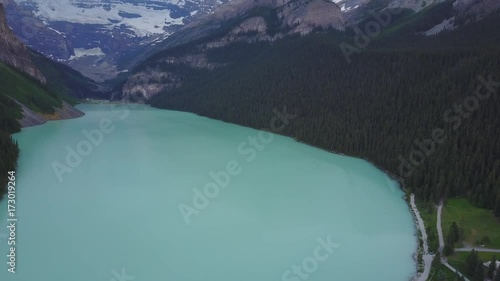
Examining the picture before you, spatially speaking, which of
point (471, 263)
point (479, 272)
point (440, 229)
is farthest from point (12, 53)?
point (479, 272)

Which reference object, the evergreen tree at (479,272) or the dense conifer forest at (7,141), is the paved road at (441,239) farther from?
the dense conifer forest at (7,141)

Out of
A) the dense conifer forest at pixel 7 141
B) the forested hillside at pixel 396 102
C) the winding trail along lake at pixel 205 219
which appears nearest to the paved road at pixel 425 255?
the winding trail along lake at pixel 205 219

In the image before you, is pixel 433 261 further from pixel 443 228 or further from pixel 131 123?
pixel 131 123

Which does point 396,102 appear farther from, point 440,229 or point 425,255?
point 425,255

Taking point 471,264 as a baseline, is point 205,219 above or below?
below

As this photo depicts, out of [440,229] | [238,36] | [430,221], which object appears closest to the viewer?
[440,229]

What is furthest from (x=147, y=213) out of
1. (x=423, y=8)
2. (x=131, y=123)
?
(x=423, y=8)

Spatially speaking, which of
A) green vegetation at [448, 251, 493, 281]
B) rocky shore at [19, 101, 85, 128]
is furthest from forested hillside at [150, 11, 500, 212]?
rocky shore at [19, 101, 85, 128]
